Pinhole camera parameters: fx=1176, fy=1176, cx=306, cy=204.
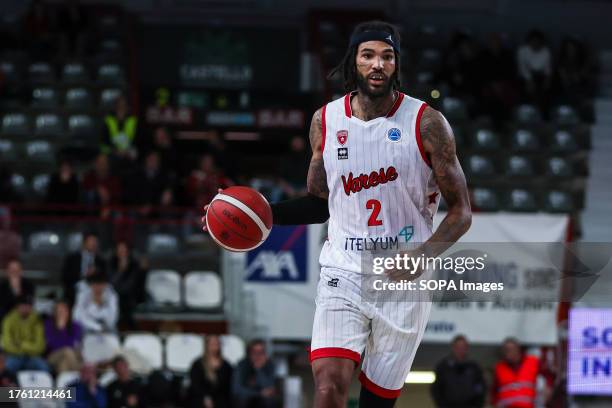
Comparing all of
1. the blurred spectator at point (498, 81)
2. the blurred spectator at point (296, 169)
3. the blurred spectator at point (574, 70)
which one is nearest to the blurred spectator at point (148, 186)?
the blurred spectator at point (296, 169)

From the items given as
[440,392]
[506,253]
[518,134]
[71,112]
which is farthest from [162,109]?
[506,253]

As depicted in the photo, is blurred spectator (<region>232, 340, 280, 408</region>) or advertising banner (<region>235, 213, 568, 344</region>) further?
advertising banner (<region>235, 213, 568, 344</region>)

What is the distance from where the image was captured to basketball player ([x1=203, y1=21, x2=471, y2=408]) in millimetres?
5203

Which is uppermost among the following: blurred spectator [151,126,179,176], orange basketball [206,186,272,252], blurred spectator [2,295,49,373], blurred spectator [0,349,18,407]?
blurred spectator [151,126,179,176]

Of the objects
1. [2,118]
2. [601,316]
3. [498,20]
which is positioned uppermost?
[498,20]

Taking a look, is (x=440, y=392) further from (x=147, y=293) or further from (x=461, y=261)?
(x=461, y=261)

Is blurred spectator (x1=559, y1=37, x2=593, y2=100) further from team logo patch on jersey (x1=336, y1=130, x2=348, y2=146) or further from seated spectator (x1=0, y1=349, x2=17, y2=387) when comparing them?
team logo patch on jersey (x1=336, y1=130, x2=348, y2=146)

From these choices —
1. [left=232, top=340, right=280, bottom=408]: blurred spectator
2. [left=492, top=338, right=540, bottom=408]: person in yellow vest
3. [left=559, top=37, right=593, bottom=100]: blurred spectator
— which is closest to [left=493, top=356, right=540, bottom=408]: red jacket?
[left=492, top=338, right=540, bottom=408]: person in yellow vest

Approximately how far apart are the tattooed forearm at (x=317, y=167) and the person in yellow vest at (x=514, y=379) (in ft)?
24.0

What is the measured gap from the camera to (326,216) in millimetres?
5582

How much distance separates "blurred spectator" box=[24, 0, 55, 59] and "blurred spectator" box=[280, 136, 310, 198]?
14.4ft

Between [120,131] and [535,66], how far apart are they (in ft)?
21.3

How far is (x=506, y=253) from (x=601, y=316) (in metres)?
6.06

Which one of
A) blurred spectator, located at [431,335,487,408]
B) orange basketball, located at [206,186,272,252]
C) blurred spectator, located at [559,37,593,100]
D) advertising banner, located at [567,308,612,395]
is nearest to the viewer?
orange basketball, located at [206,186,272,252]
